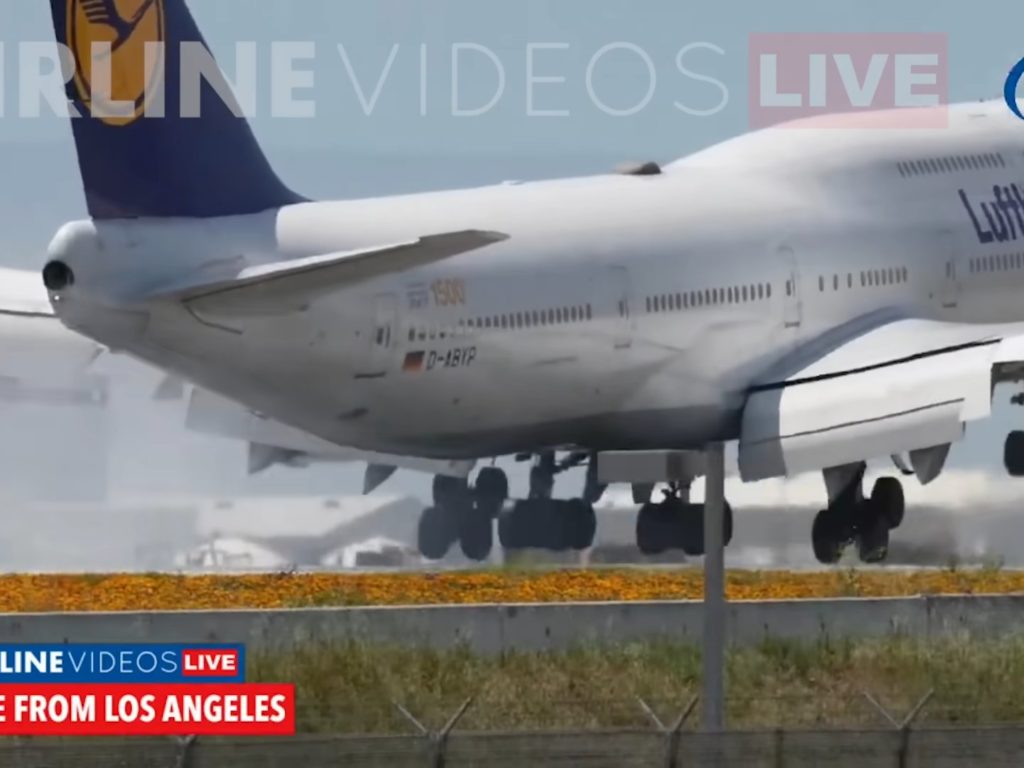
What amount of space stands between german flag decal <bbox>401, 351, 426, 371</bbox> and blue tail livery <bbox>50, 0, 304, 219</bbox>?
9.26 feet

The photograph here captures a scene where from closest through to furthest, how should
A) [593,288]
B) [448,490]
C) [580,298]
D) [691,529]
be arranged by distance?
1. [580,298]
2. [593,288]
3. [691,529]
4. [448,490]

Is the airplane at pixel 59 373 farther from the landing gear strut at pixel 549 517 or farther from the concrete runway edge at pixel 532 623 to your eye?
the concrete runway edge at pixel 532 623

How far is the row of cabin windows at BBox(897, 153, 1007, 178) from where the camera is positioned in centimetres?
5400

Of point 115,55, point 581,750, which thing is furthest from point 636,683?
point 581,750

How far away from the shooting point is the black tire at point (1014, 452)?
50.9 meters

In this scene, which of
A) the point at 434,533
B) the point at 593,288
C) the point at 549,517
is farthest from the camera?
the point at 549,517

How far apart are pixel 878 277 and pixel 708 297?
11.5 ft

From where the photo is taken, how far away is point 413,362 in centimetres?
4459

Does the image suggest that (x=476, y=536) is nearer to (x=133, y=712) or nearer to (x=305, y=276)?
(x=305, y=276)

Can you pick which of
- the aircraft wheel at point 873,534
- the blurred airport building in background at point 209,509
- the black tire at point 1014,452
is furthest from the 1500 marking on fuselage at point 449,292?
the black tire at point 1014,452

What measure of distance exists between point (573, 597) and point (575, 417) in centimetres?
278

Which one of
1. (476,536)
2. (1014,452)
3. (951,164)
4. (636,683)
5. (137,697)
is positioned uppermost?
(951,164)

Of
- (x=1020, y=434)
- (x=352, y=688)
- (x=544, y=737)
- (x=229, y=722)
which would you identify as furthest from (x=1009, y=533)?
(x=544, y=737)

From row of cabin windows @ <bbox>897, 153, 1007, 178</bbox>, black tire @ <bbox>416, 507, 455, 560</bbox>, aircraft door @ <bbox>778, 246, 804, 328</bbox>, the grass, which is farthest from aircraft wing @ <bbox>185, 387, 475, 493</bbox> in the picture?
the grass
